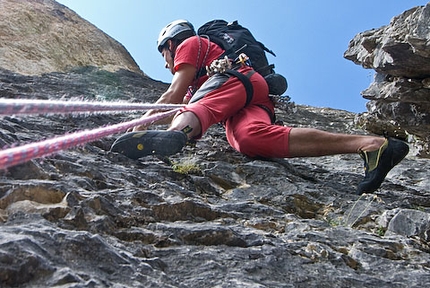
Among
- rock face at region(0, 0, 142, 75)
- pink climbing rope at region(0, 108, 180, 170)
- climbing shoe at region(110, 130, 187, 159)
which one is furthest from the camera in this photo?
rock face at region(0, 0, 142, 75)

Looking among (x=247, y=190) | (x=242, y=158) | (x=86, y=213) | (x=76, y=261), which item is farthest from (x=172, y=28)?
(x=76, y=261)

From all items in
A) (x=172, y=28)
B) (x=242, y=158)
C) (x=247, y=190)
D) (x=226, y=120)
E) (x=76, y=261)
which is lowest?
(x=76, y=261)

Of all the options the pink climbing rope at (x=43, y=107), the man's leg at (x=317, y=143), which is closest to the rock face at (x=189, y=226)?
the man's leg at (x=317, y=143)

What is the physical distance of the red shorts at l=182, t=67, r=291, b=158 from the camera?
472 centimetres

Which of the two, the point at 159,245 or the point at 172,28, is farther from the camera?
the point at 172,28

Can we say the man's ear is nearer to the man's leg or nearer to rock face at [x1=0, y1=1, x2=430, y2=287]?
rock face at [x1=0, y1=1, x2=430, y2=287]

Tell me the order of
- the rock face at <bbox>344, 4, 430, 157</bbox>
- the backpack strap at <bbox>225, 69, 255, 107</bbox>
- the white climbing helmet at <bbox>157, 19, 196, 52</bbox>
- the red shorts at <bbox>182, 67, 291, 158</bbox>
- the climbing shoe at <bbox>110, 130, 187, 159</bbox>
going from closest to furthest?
the climbing shoe at <bbox>110, 130, 187, 159</bbox>
the red shorts at <bbox>182, 67, 291, 158</bbox>
the backpack strap at <bbox>225, 69, 255, 107</bbox>
the white climbing helmet at <bbox>157, 19, 196, 52</bbox>
the rock face at <bbox>344, 4, 430, 157</bbox>

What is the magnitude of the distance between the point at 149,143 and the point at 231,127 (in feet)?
4.35

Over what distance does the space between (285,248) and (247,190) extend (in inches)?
60.4

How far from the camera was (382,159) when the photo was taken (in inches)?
165

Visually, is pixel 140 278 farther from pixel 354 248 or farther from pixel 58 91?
pixel 58 91

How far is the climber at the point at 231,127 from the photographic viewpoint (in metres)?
4.22

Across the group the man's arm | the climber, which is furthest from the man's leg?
the man's arm

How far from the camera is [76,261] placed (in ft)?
7.13
